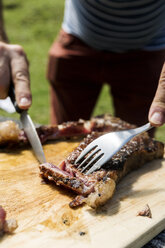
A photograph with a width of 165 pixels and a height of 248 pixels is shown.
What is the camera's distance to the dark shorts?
14.1ft

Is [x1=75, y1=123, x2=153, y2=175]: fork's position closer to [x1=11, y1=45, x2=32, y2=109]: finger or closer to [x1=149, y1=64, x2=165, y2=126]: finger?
[x1=149, y1=64, x2=165, y2=126]: finger

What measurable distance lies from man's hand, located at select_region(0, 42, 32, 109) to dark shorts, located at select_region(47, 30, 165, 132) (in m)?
1.18

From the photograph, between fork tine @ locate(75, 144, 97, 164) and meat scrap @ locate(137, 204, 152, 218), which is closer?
meat scrap @ locate(137, 204, 152, 218)

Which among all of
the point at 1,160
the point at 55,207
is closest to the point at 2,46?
the point at 1,160

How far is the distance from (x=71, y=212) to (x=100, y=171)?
1.41 ft

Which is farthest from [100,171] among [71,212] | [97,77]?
[97,77]

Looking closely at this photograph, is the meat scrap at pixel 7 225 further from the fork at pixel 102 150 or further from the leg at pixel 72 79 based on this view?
the leg at pixel 72 79

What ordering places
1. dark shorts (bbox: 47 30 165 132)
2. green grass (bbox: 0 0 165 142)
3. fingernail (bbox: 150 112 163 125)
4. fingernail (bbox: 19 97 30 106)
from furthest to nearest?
green grass (bbox: 0 0 165 142)
dark shorts (bbox: 47 30 165 132)
fingernail (bbox: 19 97 30 106)
fingernail (bbox: 150 112 163 125)

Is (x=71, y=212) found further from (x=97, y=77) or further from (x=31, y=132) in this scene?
(x=97, y=77)

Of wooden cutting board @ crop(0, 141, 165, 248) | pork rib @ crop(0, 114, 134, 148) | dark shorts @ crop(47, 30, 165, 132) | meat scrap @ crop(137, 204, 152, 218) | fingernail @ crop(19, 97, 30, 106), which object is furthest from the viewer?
dark shorts @ crop(47, 30, 165, 132)

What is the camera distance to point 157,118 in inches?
100

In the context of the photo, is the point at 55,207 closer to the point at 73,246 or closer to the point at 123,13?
the point at 73,246

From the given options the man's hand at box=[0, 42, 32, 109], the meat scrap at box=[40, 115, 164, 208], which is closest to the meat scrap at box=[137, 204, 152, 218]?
the meat scrap at box=[40, 115, 164, 208]

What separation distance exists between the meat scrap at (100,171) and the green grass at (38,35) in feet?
17.0
